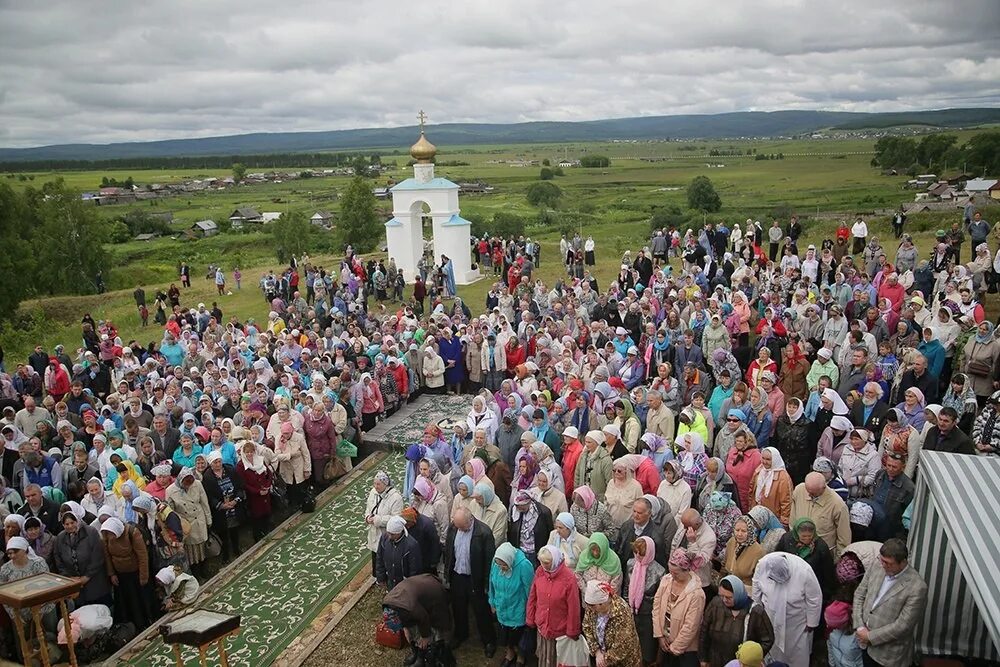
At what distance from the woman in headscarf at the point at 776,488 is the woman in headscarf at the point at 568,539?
5.76ft

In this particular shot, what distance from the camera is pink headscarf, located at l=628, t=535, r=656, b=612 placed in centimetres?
564

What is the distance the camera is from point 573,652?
224 inches

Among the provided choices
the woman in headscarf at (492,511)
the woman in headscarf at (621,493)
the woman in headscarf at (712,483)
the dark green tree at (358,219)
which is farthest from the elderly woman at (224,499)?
the dark green tree at (358,219)

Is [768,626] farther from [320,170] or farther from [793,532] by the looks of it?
[320,170]

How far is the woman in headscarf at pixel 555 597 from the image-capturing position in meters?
5.57

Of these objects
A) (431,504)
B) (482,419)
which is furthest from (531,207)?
(431,504)

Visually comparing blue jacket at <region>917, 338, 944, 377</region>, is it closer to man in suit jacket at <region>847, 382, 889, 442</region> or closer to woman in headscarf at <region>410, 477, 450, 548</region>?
man in suit jacket at <region>847, 382, 889, 442</region>

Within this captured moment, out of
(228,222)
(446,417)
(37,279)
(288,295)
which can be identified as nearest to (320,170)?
(228,222)

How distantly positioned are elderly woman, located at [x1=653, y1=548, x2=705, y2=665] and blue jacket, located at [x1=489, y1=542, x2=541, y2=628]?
112 centimetres

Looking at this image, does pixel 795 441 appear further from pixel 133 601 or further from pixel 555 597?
pixel 133 601

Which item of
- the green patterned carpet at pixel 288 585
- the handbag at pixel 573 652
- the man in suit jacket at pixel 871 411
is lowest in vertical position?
the green patterned carpet at pixel 288 585

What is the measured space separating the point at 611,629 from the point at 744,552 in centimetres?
123

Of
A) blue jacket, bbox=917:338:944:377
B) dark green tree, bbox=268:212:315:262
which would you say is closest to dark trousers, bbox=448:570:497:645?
blue jacket, bbox=917:338:944:377

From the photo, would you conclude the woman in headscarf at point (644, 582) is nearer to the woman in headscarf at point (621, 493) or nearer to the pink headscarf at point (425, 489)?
the woman in headscarf at point (621, 493)
